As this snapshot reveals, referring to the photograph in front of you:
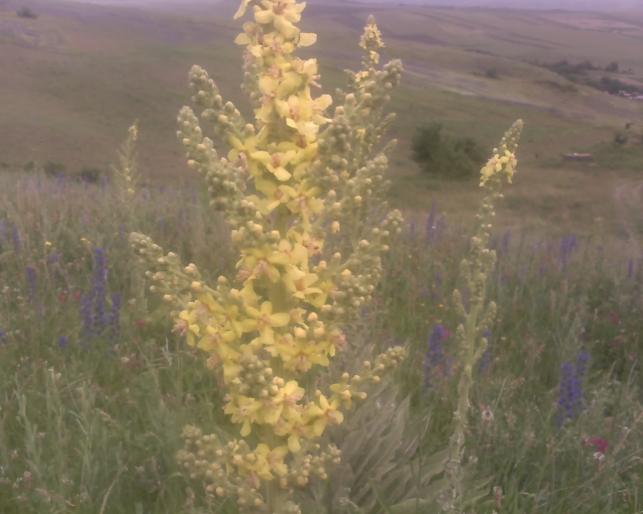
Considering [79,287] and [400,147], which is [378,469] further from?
[400,147]

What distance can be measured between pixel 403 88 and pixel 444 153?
18.1 meters

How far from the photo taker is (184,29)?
64.3 meters

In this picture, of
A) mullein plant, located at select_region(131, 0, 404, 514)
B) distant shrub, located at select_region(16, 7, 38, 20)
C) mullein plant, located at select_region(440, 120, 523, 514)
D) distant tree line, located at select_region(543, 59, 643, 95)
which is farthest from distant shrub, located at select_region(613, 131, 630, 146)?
mullein plant, located at select_region(131, 0, 404, 514)

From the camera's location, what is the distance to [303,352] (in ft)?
7.42

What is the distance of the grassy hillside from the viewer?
35125mm

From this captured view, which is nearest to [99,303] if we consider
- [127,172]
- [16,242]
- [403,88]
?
[16,242]

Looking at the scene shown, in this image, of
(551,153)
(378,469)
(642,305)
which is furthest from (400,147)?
(378,469)

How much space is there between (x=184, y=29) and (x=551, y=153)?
3455 cm

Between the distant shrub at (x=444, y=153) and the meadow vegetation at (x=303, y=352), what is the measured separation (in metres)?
33.4

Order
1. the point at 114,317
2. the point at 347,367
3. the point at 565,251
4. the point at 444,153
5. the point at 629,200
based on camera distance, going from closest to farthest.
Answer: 1. the point at 347,367
2. the point at 114,317
3. the point at 565,251
4. the point at 629,200
5. the point at 444,153

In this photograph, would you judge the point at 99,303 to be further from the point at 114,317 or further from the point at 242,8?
the point at 242,8

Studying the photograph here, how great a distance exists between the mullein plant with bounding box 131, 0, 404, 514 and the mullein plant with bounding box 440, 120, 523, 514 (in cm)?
64

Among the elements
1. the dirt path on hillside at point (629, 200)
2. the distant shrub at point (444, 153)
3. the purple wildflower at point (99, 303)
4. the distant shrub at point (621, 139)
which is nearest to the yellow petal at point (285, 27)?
the purple wildflower at point (99, 303)

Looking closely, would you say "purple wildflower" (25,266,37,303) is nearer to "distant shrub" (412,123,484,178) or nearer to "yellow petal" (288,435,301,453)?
"yellow petal" (288,435,301,453)
